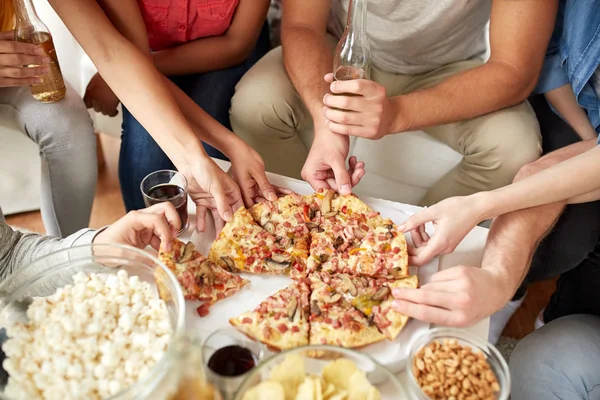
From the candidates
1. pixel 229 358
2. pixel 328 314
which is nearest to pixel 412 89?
Result: pixel 328 314

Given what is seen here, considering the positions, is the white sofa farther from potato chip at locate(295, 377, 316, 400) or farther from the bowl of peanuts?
potato chip at locate(295, 377, 316, 400)

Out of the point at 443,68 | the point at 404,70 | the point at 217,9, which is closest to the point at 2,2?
the point at 217,9

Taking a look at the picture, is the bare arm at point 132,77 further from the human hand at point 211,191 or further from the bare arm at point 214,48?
the bare arm at point 214,48

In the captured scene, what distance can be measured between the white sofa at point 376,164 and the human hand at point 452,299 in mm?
825

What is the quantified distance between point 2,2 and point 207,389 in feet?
4.46

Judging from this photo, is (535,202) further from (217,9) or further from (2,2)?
(2,2)

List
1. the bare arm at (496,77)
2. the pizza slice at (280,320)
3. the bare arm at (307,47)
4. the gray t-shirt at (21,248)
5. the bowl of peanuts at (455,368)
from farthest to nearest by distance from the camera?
the bare arm at (307,47) → the bare arm at (496,77) → the gray t-shirt at (21,248) → the pizza slice at (280,320) → the bowl of peanuts at (455,368)

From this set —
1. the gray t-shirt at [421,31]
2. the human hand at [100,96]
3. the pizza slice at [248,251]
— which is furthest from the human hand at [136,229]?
the gray t-shirt at [421,31]

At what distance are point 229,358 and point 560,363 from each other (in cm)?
81

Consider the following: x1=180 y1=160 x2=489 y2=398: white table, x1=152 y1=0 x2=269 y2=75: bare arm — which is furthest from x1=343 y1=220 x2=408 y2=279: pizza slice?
x1=152 y1=0 x2=269 y2=75: bare arm

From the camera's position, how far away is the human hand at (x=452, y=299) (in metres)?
0.97

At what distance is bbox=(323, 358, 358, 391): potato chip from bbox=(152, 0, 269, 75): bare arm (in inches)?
50.6

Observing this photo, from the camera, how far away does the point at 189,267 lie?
1.05 metres

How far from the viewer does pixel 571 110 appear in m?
1.63
